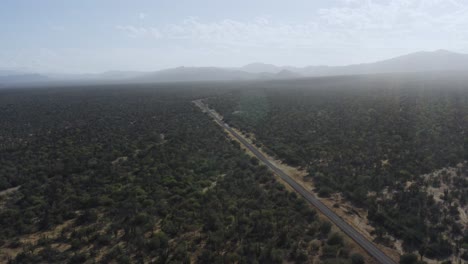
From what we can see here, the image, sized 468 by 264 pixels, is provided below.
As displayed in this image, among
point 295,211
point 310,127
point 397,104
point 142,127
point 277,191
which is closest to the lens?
point 295,211

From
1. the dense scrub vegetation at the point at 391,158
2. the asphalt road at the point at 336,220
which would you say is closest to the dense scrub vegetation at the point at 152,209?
the asphalt road at the point at 336,220

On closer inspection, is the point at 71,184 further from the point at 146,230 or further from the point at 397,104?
the point at 397,104

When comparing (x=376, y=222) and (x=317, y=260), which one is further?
(x=376, y=222)

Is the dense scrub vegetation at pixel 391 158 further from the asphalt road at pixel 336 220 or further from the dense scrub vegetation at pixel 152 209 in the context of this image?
the dense scrub vegetation at pixel 152 209

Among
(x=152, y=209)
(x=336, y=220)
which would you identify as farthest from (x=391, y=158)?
(x=152, y=209)

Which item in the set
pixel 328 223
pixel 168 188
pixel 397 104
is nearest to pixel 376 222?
pixel 328 223

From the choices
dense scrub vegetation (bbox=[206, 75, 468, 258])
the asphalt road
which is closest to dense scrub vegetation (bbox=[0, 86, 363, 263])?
the asphalt road

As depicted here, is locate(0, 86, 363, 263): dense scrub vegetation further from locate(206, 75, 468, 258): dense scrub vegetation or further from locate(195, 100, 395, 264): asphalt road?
locate(206, 75, 468, 258): dense scrub vegetation
